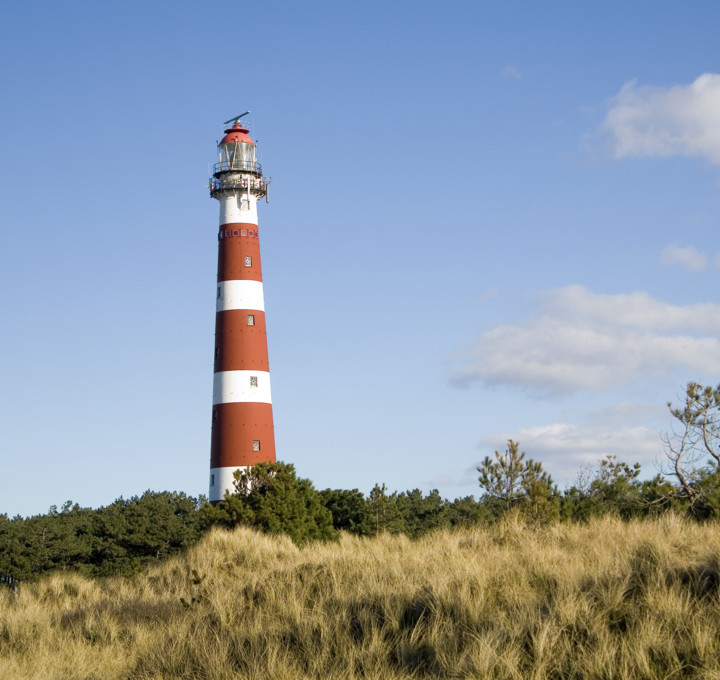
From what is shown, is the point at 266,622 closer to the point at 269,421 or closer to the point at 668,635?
the point at 668,635

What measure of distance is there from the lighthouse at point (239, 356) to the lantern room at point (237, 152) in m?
1.42

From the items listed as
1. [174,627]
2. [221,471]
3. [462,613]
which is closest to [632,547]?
[462,613]

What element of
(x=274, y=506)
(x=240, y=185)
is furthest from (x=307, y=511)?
(x=240, y=185)

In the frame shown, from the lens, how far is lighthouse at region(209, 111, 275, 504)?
1567 inches

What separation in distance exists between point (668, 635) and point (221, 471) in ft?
103

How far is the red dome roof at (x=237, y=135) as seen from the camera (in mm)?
45562

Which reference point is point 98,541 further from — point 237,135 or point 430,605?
point 430,605

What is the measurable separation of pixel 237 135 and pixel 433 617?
3702cm

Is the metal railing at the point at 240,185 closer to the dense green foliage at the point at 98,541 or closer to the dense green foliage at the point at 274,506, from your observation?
the dense green foliage at the point at 274,506

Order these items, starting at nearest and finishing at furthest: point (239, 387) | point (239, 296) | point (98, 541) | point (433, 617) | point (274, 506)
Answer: point (433, 617) < point (274, 506) < point (239, 387) < point (239, 296) < point (98, 541)

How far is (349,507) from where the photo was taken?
144 feet

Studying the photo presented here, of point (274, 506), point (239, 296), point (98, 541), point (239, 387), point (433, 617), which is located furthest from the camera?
point (98, 541)

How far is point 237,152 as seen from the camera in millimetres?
44969

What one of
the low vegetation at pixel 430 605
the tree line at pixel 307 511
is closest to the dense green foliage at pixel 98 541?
the tree line at pixel 307 511
